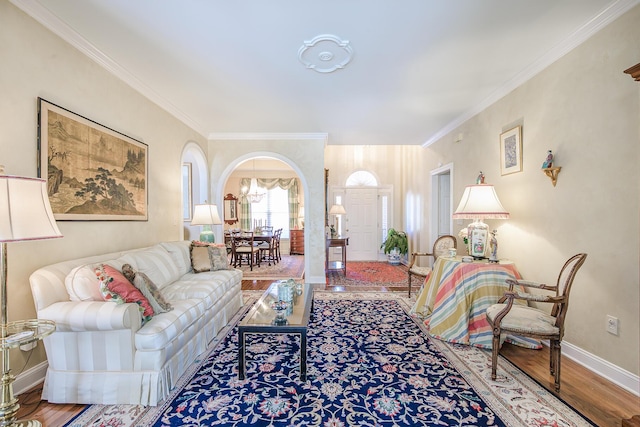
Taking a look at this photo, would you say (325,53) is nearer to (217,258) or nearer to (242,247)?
(217,258)

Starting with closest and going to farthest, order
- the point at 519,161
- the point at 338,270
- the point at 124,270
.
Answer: the point at 124,270 < the point at 519,161 < the point at 338,270

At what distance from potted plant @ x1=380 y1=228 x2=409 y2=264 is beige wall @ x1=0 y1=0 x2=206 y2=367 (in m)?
5.34

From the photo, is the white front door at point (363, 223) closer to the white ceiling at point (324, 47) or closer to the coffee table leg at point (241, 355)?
the white ceiling at point (324, 47)

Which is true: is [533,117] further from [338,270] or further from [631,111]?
[338,270]

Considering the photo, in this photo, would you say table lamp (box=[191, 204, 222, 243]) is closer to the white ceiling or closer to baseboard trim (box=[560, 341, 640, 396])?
the white ceiling

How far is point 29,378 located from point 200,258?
179 centimetres

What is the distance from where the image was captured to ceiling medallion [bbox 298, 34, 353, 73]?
2455 mm

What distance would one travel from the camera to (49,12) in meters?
2.13

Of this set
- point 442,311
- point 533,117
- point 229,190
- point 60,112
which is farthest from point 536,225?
point 229,190

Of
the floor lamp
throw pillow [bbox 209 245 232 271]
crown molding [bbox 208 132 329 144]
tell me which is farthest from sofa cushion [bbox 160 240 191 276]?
crown molding [bbox 208 132 329 144]

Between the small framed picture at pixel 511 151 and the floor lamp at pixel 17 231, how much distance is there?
3932mm

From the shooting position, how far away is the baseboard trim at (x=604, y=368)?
2.00 m

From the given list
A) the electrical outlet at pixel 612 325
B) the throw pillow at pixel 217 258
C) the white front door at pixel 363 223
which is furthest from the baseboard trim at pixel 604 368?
the white front door at pixel 363 223

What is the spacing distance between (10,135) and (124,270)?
1165 mm
